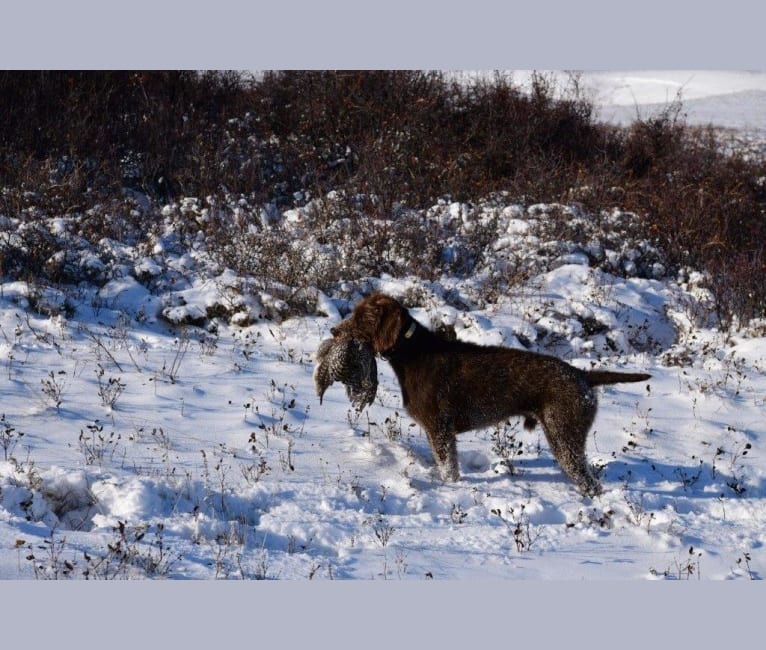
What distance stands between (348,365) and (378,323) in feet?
1.30

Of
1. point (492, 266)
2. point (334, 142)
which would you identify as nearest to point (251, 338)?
point (492, 266)

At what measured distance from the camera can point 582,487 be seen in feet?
16.8

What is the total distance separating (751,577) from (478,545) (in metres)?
1.46

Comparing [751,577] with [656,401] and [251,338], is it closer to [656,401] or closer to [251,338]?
[656,401]

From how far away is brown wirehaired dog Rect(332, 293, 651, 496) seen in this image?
505 centimetres

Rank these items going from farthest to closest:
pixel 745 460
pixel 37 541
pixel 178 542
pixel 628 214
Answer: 1. pixel 628 214
2. pixel 745 460
3. pixel 178 542
4. pixel 37 541

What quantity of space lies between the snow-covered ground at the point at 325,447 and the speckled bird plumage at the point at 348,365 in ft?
1.80

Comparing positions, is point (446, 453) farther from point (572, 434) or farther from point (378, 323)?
point (378, 323)

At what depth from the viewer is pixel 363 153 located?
1349 cm

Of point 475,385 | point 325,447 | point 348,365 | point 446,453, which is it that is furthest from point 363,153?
point 446,453

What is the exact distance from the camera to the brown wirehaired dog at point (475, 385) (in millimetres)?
5047

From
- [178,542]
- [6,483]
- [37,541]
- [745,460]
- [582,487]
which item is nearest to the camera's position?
[37,541]

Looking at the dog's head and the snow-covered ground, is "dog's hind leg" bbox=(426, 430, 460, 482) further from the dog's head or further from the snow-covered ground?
the dog's head

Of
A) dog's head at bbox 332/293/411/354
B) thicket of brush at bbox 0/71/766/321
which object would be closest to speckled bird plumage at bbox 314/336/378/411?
dog's head at bbox 332/293/411/354
